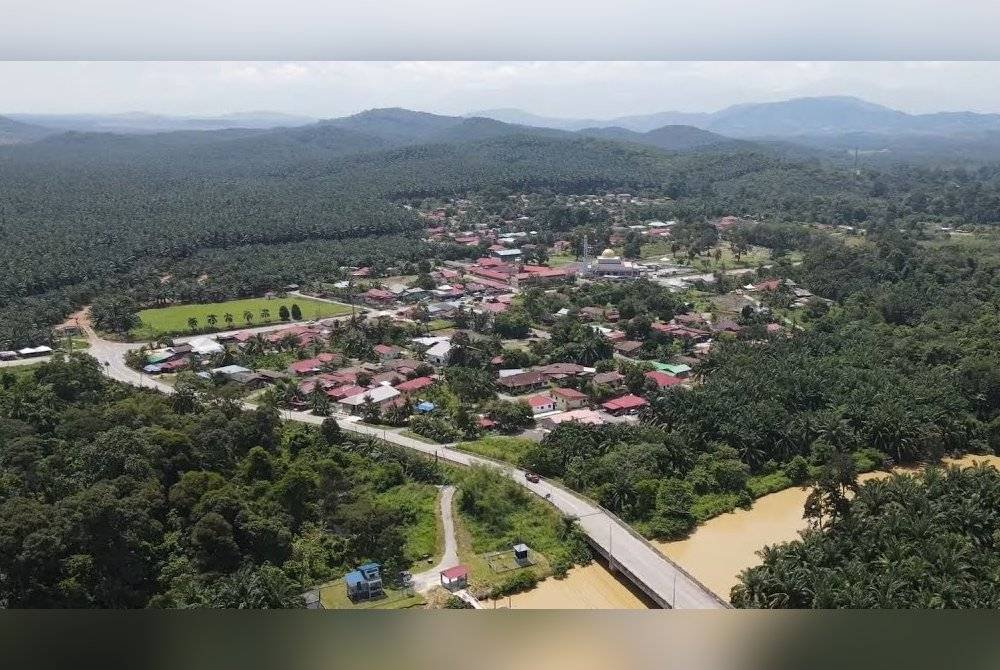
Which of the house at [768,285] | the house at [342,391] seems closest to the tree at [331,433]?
the house at [342,391]

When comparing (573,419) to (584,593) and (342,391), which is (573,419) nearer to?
(342,391)

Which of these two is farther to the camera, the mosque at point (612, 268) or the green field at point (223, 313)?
the mosque at point (612, 268)

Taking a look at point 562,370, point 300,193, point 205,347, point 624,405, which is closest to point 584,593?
point 624,405

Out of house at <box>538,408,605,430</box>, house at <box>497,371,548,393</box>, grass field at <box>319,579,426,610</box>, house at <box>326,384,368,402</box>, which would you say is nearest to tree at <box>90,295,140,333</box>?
house at <box>326,384,368,402</box>

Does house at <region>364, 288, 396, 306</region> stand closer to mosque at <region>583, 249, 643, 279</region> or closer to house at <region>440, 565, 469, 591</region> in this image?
mosque at <region>583, 249, 643, 279</region>

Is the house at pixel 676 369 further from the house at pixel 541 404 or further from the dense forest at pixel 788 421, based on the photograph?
the house at pixel 541 404
